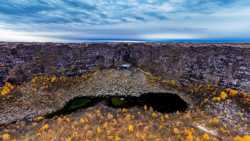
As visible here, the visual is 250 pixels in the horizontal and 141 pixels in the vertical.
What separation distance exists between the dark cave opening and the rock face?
11.0 m

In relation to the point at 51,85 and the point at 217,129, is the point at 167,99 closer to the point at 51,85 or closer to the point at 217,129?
the point at 217,129

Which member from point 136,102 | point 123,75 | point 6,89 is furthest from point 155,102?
point 6,89

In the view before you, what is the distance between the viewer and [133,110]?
42.0m

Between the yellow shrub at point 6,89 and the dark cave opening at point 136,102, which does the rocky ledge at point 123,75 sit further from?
the dark cave opening at point 136,102

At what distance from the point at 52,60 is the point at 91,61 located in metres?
11.0

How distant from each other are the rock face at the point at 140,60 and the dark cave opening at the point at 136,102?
11029 mm

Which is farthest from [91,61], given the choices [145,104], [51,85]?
[145,104]

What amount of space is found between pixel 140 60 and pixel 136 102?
24.1 meters

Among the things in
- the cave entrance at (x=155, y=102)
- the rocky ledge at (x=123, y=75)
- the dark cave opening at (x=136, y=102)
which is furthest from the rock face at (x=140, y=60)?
the dark cave opening at (x=136, y=102)

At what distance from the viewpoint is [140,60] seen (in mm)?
67562

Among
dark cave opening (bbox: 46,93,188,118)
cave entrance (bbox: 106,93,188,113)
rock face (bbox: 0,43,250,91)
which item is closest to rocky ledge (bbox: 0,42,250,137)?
rock face (bbox: 0,43,250,91)

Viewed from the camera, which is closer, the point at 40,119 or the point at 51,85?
the point at 40,119

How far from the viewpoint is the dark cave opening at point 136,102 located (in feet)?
142

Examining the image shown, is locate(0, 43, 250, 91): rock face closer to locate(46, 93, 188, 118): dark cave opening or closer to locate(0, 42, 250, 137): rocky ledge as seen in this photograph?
locate(0, 42, 250, 137): rocky ledge
